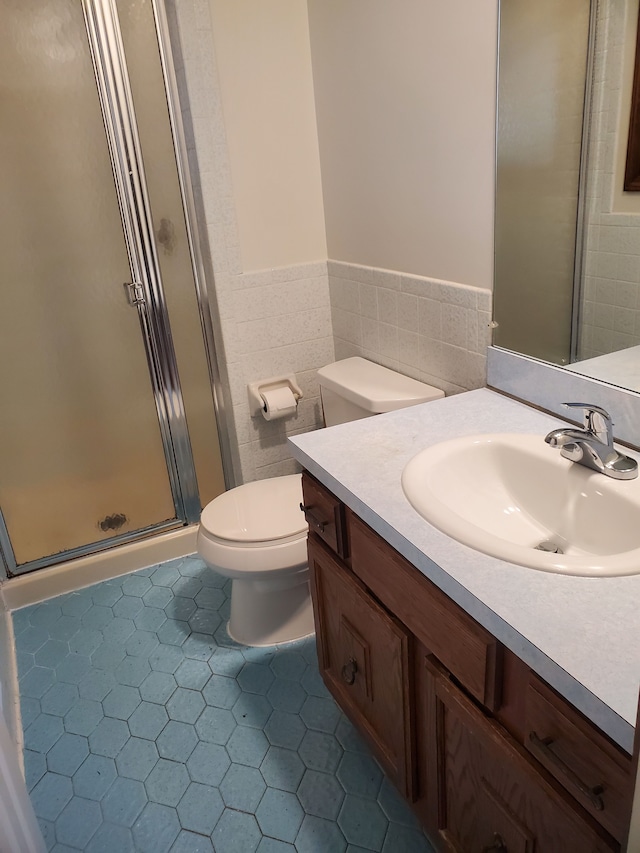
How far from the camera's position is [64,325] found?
2168 mm

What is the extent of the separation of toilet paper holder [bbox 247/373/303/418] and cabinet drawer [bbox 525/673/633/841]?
1605 mm

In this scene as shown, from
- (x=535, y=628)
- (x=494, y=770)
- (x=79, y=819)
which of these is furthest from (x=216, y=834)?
(x=535, y=628)

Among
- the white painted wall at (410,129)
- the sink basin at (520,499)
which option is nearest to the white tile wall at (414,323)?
the white painted wall at (410,129)

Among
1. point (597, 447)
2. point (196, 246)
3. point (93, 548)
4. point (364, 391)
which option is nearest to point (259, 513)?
point (364, 391)

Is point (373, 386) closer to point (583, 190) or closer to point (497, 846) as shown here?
point (583, 190)

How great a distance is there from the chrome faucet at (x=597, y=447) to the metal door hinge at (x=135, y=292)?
1.53 metres

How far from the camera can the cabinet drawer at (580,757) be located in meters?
0.73

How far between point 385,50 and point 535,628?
1556 mm

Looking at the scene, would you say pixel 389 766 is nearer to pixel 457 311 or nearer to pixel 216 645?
pixel 216 645

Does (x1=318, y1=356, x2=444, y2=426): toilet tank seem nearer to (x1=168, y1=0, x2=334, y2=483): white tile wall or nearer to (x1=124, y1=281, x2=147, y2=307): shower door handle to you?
(x1=168, y1=0, x2=334, y2=483): white tile wall

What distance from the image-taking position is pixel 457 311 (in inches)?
67.2

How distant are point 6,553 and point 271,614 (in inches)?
40.1

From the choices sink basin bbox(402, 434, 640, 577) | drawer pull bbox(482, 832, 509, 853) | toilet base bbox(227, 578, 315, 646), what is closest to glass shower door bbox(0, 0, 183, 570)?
toilet base bbox(227, 578, 315, 646)

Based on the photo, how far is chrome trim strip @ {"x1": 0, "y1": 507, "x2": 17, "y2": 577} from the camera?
2.28 metres
